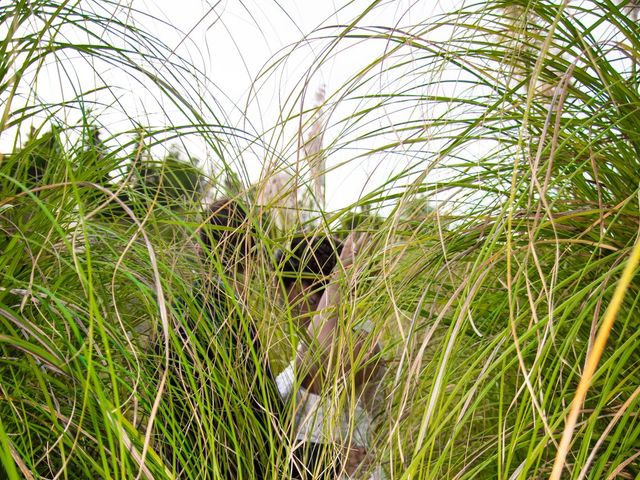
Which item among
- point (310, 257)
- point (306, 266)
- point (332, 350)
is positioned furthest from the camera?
point (306, 266)

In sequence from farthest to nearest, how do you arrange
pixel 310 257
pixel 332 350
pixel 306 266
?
pixel 306 266 < pixel 310 257 < pixel 332 350

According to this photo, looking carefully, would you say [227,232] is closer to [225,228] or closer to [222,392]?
[225,228]

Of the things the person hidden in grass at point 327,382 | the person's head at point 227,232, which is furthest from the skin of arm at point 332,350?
the person's head at point 227,232

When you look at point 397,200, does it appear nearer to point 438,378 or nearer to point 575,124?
point 575,124

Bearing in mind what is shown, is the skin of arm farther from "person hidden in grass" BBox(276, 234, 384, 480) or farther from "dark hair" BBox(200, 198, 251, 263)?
"dark hair" BBox(200, 198, 251, 263)

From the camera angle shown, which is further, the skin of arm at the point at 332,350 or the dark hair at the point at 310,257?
the dark hair at the point at 310,257

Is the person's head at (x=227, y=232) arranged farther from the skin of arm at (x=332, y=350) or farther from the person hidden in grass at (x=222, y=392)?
the skin of arm at (x=332, y=350)

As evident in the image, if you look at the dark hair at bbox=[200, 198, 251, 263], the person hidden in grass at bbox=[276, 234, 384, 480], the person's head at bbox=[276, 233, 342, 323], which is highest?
the dark hair at bbox=[200, 198, 251, 263]

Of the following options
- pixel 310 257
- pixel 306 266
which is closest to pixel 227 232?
pixel 310 257

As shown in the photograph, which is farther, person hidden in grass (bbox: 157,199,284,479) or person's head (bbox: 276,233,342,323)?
person's head (bbox: 276,233,342,323)

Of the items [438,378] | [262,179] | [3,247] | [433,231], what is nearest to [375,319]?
[433,231]

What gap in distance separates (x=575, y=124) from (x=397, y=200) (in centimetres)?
26

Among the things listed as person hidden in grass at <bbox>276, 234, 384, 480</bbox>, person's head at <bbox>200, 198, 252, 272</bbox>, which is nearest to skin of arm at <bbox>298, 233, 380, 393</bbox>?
person hidden in grass at <bbox>276, 234, 384, 480</bbox>

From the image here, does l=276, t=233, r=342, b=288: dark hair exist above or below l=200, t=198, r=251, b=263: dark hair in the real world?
below
